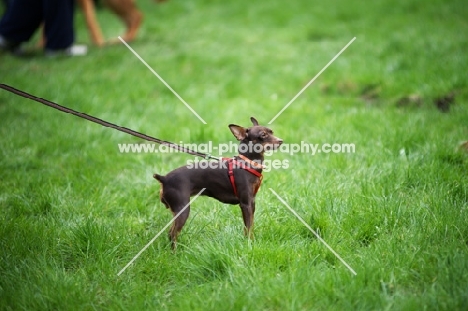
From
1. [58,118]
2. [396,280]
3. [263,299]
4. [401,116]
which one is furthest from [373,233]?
[58,118]

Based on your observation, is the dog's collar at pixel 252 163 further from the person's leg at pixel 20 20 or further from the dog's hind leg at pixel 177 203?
the person's leg at pixel 20 20

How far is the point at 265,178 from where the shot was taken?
430cm

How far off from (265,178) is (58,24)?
4985mm

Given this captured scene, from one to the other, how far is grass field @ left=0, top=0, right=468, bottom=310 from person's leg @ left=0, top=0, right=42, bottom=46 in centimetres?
42

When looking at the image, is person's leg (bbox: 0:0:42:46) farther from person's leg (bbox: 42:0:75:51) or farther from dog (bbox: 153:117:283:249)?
dog (bbox: 153:117:283:249)

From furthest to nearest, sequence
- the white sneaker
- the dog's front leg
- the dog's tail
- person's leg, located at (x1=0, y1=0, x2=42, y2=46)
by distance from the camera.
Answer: the white sneaker, person's leg, located at (x1=0, y1=0, x2=42, y2=46), the dog's front leg, the dog's tail

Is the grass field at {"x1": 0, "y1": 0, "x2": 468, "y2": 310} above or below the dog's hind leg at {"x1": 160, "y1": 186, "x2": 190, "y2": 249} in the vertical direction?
below

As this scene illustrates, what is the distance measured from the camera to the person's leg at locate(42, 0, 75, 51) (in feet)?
25.6

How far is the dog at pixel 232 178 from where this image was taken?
3.02 metres

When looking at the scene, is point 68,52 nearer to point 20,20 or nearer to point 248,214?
point 20,20

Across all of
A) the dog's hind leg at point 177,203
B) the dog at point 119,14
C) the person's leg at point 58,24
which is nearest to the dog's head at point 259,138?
the dog's hind leg at point 177,203

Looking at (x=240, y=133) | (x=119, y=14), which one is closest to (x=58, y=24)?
(x=119, y=14)

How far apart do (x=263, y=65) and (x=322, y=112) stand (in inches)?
85.9

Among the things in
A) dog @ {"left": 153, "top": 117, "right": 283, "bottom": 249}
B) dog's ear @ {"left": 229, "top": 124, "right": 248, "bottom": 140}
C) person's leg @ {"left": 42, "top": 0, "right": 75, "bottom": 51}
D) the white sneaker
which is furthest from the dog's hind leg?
the white sneaker
